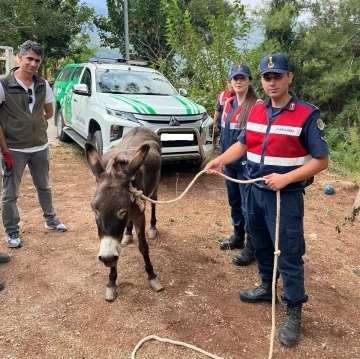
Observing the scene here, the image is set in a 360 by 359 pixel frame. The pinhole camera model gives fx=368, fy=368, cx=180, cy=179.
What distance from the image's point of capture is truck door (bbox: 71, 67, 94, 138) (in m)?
7.11

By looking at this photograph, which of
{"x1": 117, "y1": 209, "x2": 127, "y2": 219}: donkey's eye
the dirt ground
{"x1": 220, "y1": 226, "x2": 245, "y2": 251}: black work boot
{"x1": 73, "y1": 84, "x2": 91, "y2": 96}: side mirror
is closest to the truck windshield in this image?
{"x1": 73, "y1": 84, "x2": 91, "y2": 96}: side mirror

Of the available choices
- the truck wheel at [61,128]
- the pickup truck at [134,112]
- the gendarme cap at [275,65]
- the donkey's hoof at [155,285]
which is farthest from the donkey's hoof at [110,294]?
the truck wheel at [61,128]

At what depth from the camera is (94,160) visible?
9.70 feet

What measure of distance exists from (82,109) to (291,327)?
19.2 feet

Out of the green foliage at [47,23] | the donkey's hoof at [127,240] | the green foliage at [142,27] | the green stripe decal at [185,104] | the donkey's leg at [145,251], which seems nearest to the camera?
the donkey's leg at [145,251]

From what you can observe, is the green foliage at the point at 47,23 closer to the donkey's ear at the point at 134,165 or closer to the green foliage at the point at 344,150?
the green foliage at the point at 344,150

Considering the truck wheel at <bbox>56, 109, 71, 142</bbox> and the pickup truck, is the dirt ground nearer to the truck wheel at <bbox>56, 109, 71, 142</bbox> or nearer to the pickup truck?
the pickup truck

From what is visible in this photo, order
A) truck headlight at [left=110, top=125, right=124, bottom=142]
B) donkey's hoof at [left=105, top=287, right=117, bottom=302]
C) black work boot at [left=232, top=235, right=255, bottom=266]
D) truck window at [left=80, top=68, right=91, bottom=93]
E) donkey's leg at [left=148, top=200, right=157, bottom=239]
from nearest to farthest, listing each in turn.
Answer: donkey's hoof at [left=105, top=287, right=117, bottom=302]
black work boot at [left=232, top=235, right=255, bottom=266]
donkey's leg at [left=148, top=200, right=157, bottom=239]
truck headlight at [left=110, top=125, right=124, bottom=142]
truck window at [left=80, top=68, right=91, bottom=93]

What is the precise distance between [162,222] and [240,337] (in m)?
2.43

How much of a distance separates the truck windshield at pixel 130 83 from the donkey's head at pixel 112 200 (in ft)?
14.4

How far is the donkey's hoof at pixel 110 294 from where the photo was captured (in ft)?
11.0

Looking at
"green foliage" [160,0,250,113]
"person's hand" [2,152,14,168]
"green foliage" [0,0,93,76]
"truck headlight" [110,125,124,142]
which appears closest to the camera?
"person's hand" [2,152,14,168]

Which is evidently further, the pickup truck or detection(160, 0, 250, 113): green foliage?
detection(160, 0, 250, 113): green foliage

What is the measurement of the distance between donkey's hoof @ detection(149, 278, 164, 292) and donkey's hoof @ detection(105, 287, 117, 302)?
0.37m
